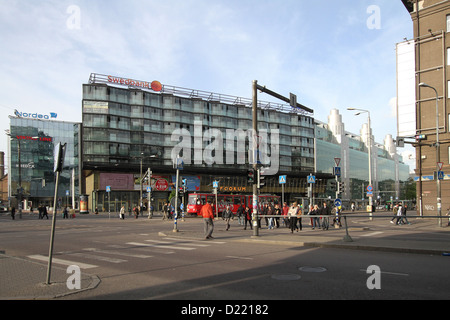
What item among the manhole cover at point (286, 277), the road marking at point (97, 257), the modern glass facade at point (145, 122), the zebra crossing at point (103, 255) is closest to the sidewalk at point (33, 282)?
the zebra crossing at point (103, 255)

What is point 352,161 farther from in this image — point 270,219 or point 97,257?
point 97,257

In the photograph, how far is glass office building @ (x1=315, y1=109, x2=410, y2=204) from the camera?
365 feet

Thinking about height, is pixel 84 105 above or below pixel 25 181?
above

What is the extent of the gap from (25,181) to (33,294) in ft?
337

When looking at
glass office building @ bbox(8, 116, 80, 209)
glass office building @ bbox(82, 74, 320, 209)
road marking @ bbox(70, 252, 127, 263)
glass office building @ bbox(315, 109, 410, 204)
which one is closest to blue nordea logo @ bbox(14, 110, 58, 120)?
glass office building @ bbox(8, 116, 80, 209)

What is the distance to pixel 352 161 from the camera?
122812mm

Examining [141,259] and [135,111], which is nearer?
[141,259]

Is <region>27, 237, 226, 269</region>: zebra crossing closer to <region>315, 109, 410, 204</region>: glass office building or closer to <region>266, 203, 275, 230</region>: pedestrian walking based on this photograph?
<region>266, 203, 275, 230</region>: pedestrian walking

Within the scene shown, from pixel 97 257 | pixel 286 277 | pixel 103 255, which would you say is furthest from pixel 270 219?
pixel 286 277

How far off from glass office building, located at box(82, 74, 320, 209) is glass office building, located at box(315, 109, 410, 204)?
14.4 metres

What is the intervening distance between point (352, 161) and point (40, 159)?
95.3m
